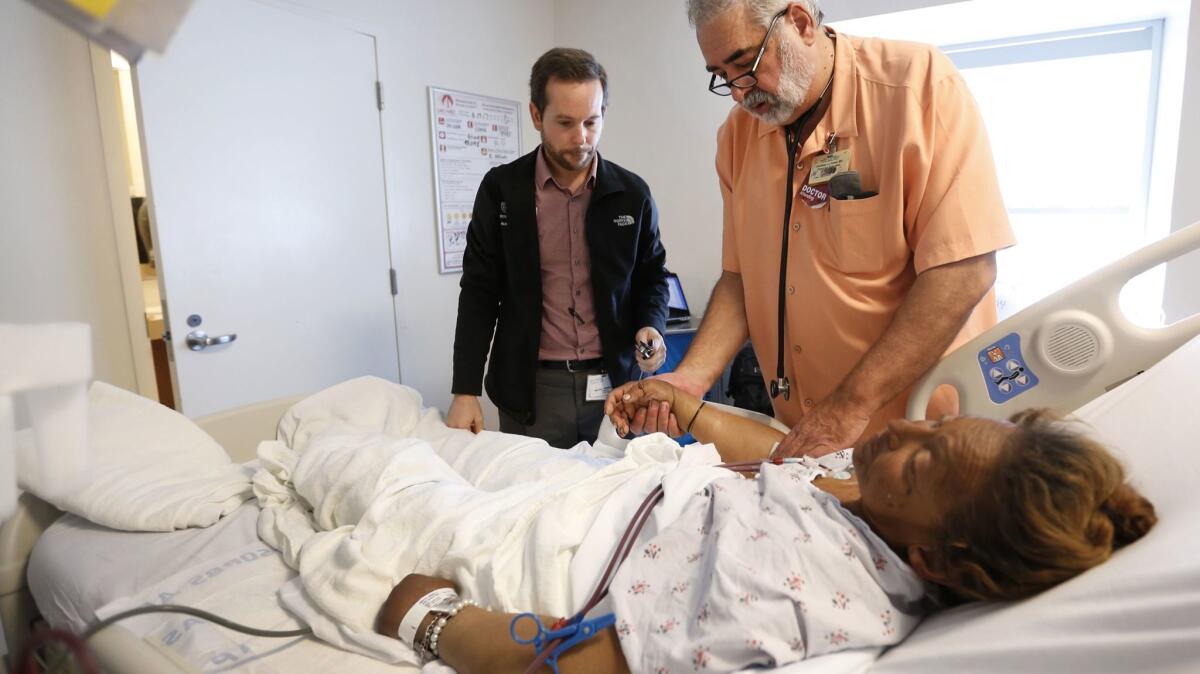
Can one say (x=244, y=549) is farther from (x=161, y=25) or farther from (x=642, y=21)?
(x=642, y=21)

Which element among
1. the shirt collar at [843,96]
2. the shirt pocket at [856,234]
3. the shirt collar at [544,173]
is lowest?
the shirt pocket at [856,234]

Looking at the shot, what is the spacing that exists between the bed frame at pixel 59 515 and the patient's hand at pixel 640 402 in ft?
3.20

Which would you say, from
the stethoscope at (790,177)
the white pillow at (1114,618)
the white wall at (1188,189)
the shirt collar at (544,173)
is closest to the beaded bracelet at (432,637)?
the white pillow at (1114,618)

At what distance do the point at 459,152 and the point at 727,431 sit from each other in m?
2.44

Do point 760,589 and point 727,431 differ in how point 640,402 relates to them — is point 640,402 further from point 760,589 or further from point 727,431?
point 760,589

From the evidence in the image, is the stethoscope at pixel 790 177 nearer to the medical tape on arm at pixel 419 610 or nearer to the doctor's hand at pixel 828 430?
the doctor's hand at pixel 828 430

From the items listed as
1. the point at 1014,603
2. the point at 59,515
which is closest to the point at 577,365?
the point at 59,515

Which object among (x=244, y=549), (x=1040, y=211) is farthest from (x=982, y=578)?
(x=1040, y=211)

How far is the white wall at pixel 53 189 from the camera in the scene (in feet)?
6.94

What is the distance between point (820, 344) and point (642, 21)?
287 centimetres

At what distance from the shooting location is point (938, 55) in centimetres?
145

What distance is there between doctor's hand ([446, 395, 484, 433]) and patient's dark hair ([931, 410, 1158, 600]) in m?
1.46

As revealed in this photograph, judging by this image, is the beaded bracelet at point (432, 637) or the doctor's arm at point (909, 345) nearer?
the beaded bracelet at point (432, 637)

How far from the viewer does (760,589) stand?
905mm
